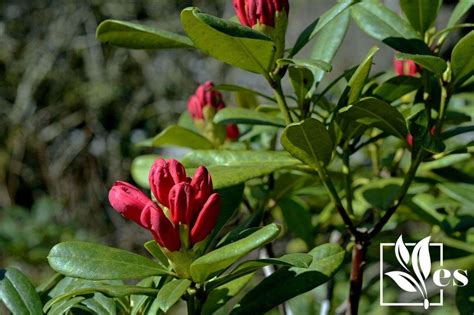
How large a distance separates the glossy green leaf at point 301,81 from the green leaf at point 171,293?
264mm

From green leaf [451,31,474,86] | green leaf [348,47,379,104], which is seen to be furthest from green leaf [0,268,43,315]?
green leaf [451,31,474,86]

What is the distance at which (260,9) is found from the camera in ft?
2.61

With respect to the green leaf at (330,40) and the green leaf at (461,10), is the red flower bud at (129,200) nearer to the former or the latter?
the green leaf at (330,40)

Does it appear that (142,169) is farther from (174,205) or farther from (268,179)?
(174,205)

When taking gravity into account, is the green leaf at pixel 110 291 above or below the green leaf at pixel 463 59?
below

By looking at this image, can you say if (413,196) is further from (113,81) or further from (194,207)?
(113,81)

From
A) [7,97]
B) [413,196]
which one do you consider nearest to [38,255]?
[413,196]

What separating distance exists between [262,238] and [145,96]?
5.35m

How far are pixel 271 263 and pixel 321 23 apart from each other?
0.28m

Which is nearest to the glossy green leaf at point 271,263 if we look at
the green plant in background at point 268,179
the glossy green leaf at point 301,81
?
the green plant in background at point 268,179

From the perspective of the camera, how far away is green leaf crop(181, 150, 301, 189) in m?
0.82

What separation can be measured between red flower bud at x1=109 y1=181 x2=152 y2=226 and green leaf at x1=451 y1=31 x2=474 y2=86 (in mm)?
337

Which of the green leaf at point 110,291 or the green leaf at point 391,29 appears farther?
the green leaf at point 391,29

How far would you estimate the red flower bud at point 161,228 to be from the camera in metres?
0.71
